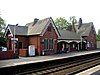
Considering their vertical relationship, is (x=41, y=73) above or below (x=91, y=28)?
below

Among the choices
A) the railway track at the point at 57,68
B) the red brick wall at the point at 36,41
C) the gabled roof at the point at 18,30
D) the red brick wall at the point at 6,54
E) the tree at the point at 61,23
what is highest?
the tree at the point at 61,23

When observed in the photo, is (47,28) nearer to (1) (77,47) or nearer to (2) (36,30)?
(2) (36,30)

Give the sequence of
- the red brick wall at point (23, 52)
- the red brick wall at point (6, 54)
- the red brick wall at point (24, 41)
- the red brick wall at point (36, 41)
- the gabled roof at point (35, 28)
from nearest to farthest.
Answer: the red brick wall at point (6, 54), the red brick wall at point (23, 52), the red brick wall at point (36, 41), the gabled roof at point (35, 28), the red brick wall at point (24, 41)

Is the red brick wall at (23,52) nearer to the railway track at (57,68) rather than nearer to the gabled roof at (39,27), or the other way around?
the gabled roof at (39,27)

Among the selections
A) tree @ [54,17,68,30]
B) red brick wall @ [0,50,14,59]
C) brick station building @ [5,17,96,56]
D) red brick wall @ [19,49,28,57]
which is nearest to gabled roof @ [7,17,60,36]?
brick station building @ [5,17,96,56]

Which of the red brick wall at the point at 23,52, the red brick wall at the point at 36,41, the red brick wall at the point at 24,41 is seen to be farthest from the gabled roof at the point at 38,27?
the red brick wall at the point at 23,52

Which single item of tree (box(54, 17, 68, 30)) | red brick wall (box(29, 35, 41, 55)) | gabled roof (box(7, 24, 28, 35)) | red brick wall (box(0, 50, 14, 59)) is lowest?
red brick wall (box(0, 50, 14, 59))

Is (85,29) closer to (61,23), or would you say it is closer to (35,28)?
(35,28)

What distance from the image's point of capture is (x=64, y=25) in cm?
9306

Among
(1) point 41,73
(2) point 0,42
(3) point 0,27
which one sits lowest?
(1) point 41,73

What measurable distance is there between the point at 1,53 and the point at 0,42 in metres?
13.8

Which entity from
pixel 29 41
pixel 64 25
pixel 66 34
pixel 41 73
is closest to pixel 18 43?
pixel 29 41

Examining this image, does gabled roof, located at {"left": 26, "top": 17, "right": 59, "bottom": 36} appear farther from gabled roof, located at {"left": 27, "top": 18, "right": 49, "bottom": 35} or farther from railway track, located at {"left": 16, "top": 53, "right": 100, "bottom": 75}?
railway track, located at {"left": 16, "top": 53, "right": 100, "bottom": 75}

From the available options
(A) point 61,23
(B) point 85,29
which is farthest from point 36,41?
(A) point 61,23
